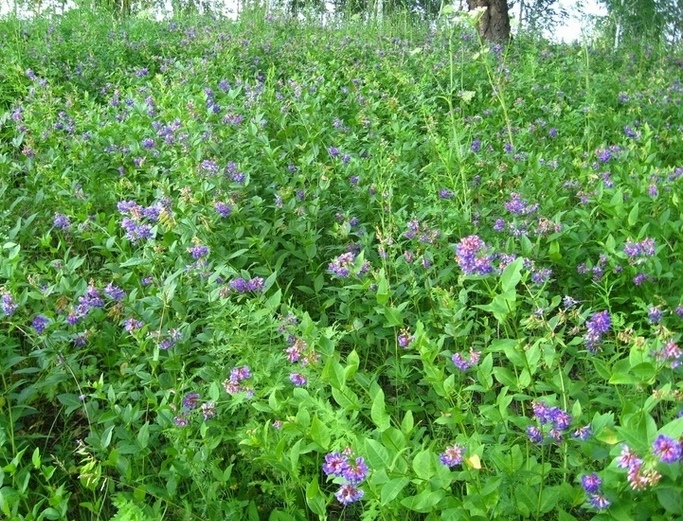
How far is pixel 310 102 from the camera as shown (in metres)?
4.11

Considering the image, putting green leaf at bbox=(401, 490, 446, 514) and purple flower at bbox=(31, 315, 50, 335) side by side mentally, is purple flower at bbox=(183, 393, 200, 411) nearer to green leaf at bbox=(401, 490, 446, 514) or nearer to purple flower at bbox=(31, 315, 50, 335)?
purple flower at bbox=(31, 315, 50, 335)

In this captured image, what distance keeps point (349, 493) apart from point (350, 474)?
0.04m

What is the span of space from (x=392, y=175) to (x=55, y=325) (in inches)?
65.4

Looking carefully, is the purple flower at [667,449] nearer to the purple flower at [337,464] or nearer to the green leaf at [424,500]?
the green leaf at [424,500]

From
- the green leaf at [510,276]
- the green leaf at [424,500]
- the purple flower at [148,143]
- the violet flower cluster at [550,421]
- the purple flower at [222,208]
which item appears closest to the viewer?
the green leaf at [424,500]

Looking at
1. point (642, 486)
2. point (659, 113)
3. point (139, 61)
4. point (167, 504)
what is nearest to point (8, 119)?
point (139, 61)

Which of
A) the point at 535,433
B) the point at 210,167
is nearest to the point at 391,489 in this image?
the point at 535,433

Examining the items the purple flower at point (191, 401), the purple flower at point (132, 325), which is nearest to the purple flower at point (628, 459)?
the purple flower at point (191, 401)

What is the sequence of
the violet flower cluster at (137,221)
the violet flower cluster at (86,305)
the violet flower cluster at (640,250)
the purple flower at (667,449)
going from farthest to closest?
the violet flower cluster at (137,221), the violet flower cluster at (640,250), the violet flower cluster at (86,305), the purple flower at (667,449)

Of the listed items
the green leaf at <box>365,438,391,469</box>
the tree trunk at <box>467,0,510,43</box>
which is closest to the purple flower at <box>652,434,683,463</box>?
the green leaf at <box>365,438,391,469</box>

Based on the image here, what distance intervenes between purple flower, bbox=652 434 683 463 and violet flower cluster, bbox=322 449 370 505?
0.59 metres

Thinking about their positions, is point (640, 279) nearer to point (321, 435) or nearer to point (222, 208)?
point (321, 435)

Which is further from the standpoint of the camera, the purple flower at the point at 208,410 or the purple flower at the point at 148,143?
the purple flower at the point at 148,143

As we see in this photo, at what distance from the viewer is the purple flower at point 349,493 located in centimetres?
145
